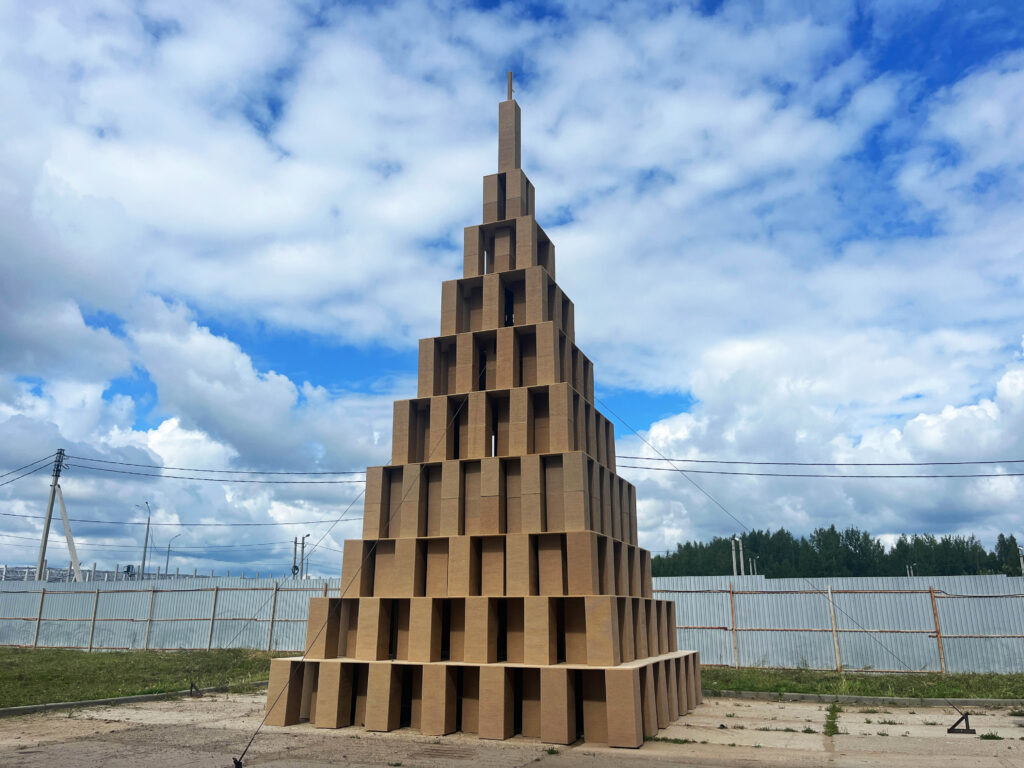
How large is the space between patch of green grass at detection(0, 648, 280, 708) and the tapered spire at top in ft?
59.5

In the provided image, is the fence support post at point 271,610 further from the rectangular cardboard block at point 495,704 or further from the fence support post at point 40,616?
the rectangular cardboard block at point 495,704

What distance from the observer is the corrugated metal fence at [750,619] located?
918 inches

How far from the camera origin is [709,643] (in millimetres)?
26938

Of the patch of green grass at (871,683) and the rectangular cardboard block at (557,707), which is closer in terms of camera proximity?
the rectangular cardboard block at (557,707)

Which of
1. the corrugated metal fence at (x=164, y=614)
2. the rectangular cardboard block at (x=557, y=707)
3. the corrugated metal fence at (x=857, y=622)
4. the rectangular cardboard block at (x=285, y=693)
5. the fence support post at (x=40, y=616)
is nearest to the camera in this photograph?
the rectangular cardboard block at (x=557, y=707)

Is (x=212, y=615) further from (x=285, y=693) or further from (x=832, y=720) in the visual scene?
(x=832, y=720)

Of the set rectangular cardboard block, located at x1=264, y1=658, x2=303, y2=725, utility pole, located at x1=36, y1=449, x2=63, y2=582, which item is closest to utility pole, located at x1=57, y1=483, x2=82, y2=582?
utility pole, located at x1=36, y1=449, x2=63, y2=582

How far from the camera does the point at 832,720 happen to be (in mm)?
15695

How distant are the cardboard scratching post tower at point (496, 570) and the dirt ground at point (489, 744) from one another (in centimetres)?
75

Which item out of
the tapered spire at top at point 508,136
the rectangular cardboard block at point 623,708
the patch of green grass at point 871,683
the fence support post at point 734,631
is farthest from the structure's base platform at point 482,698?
the tapered spire at top at point 508,136

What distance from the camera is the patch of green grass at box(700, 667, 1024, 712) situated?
19078 millimetres

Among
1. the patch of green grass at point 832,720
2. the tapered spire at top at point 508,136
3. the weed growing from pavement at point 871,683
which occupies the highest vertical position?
the tapered spire at top at point 508,136

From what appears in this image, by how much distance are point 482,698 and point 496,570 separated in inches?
102

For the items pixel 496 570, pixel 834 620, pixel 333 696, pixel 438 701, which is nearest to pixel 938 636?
pixel 834 620
